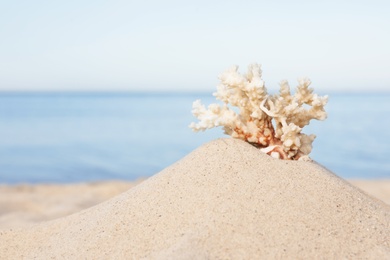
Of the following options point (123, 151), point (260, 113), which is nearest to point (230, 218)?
point (260, 113)

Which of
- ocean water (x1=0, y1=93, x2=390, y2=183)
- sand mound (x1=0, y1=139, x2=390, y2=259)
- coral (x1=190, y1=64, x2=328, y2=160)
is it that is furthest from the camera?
ocean water (x1=0, y1=93, x2=390, y2=183)

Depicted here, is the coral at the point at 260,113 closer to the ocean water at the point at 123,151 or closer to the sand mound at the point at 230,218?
the sand mound at the point at 230,218

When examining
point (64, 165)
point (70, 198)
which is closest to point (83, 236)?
point (70, 198)

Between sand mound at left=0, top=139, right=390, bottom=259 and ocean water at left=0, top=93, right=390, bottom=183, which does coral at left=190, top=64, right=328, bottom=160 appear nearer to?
sand mound at left=0, top=139, right=390, bottom=259

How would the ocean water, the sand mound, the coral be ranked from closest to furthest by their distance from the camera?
the sand mound < the coral < the ocean water

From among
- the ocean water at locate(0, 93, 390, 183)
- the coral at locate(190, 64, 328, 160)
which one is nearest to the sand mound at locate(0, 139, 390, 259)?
the coral at locate(190, 64, 328, 160)

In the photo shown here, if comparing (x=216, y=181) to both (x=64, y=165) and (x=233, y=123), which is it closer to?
(x=233, y=123)
